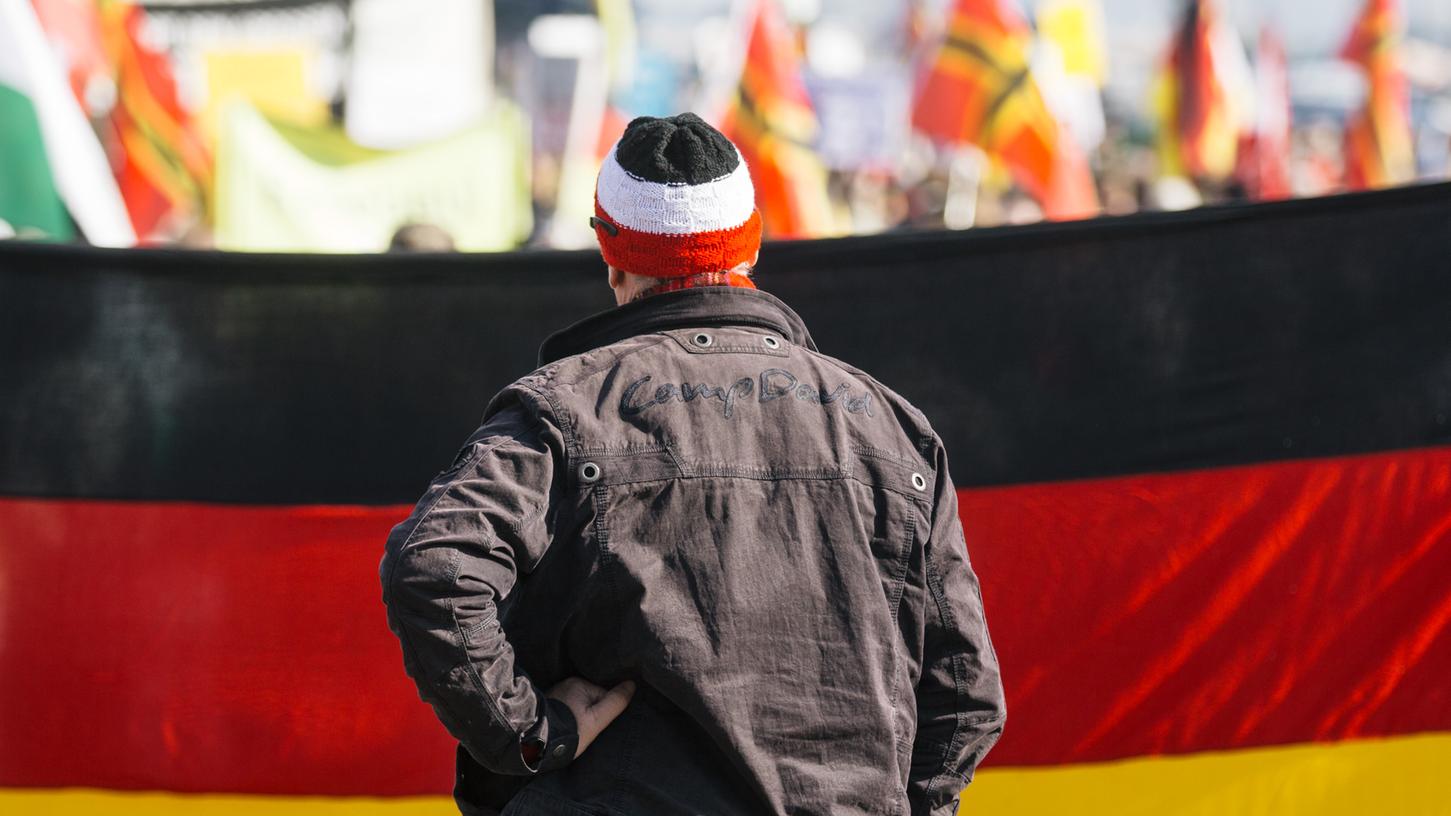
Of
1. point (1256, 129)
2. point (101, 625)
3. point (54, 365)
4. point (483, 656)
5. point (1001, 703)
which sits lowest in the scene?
point (1256, 129)

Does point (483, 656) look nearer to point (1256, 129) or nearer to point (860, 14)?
point (1256, 129)

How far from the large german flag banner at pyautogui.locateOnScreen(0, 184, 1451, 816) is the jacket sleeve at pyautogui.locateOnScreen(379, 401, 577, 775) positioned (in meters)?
1.43

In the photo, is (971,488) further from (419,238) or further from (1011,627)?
(419,238)

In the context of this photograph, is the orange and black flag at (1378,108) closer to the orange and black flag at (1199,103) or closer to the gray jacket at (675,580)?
the orange and black flag at (1199,103)

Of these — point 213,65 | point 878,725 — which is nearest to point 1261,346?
point 878,725

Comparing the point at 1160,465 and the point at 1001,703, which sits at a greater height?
the point at 1001,703

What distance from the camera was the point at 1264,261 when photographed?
3072mm

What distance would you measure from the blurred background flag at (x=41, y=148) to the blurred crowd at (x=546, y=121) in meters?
0.01

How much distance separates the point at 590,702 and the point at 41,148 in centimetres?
506

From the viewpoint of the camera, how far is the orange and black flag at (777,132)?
8.74 metres

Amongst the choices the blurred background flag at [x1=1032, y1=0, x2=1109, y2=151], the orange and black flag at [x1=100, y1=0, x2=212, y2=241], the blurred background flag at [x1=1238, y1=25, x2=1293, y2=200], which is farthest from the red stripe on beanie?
the blurred background flag at [x1=1032, y1=0, x2=1109, y2=151]

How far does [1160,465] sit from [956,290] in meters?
0.51

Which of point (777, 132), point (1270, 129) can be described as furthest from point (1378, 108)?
point (777, 132)

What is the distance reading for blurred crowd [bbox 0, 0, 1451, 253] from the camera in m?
7.07
